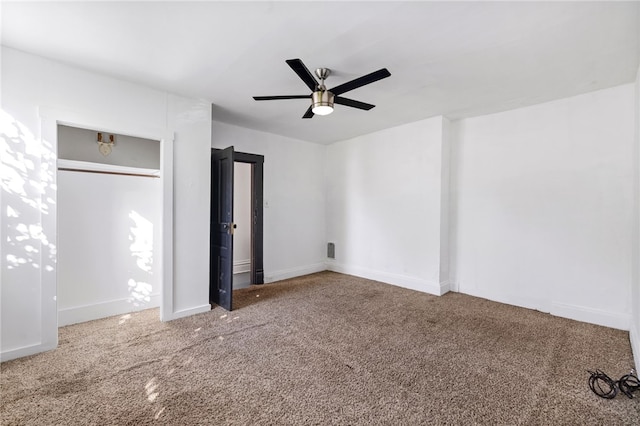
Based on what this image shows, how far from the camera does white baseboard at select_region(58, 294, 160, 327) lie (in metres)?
3.05

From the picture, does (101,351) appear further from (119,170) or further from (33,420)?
(119,170)

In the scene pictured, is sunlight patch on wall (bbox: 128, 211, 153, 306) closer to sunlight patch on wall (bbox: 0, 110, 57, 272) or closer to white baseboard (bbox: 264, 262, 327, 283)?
sunlight patch on wall (bbox: 0, 110, 57, 272)

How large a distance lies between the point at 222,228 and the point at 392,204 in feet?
8.94

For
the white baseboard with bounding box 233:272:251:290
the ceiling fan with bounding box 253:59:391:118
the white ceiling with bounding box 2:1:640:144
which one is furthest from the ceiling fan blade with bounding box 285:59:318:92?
the white baseboard with bounding box 233:272:251:290

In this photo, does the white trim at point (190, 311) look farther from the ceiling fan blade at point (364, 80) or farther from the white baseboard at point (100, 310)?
the ceiling fan blade at point (364, 80)

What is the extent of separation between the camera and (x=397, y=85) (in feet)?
10.2

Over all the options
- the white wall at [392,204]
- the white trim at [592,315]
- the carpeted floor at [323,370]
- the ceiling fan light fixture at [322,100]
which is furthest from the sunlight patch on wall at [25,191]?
the white trim at [592,315]

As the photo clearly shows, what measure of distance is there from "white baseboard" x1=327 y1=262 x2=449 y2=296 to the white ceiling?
8.48ft

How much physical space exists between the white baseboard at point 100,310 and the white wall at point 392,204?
3.32 metres

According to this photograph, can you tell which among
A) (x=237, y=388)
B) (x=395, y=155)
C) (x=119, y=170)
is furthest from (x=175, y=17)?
(x=395, y=155)

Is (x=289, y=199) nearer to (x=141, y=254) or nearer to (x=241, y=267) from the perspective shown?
(x=241, y=267)

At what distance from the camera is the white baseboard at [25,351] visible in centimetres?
237

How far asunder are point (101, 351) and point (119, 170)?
6.43 ft

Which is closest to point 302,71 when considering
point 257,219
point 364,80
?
point 364,80
